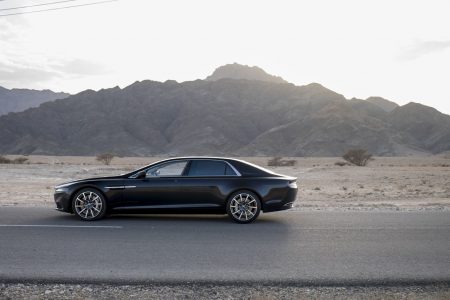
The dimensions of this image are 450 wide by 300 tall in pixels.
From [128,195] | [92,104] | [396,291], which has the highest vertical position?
[92,104]

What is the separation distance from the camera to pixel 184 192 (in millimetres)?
11375

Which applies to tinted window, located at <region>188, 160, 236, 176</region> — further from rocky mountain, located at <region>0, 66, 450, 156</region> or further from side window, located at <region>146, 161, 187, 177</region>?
rocky mountain, located at <region>0, 66, 450, 156</region>

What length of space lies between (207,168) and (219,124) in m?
97.5

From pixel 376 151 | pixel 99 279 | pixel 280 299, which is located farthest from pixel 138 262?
pixel 376 151

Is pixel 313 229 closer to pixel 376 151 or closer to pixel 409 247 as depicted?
pixel 409 247

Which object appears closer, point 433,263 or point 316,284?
point 316,284

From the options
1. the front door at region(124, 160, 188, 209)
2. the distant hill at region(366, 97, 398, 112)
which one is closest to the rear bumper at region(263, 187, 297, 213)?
the front door at region(124, 160, 188, 209)

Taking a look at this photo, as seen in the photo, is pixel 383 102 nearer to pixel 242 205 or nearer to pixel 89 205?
Result: pixel 242 205

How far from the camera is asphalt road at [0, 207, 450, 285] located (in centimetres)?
721

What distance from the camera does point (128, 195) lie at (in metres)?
11.5

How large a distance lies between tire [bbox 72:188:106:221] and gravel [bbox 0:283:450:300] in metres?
4.70

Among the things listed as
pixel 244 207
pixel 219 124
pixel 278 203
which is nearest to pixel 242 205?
pixel 244 207

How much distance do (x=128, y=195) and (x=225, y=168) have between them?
2.09m

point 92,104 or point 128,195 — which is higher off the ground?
point 92,104
